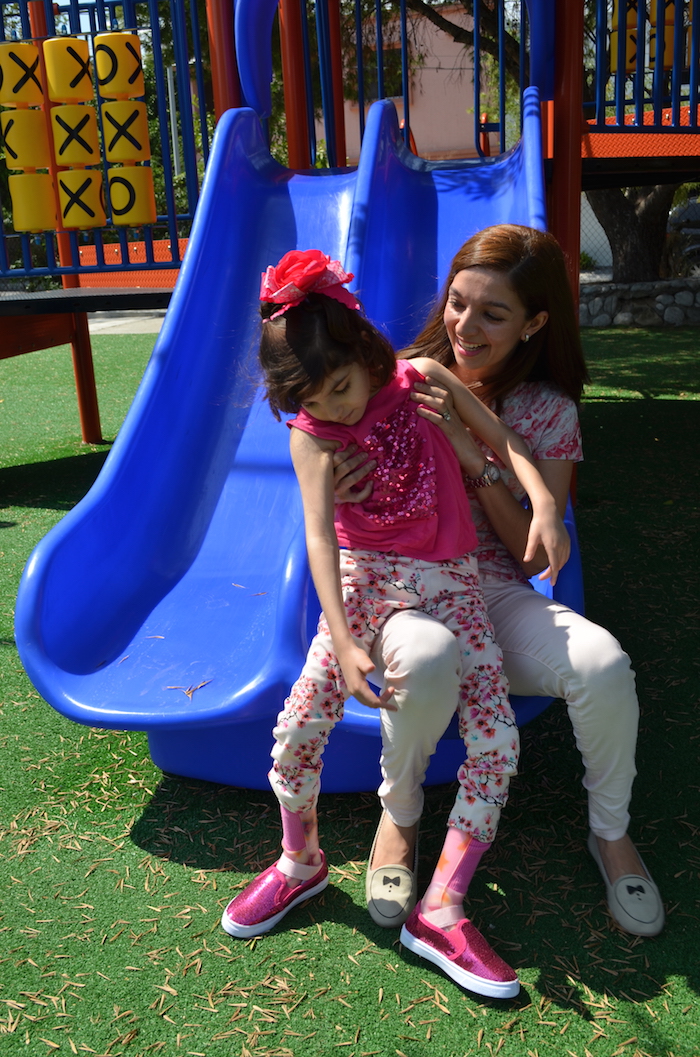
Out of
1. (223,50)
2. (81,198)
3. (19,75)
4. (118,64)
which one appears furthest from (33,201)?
(223,50)

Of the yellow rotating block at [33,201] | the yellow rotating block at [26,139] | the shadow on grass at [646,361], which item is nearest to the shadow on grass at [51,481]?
the yellow rotating block at [33,201]

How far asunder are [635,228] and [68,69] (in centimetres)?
954

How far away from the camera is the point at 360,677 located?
1.80 metres

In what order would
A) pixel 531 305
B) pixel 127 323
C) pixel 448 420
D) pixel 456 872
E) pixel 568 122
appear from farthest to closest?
pixel 127 323, pixel 568 122, pixel 531 305, pixel 448 420, pixel 456 872

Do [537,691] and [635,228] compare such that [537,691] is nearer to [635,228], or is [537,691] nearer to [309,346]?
[309,346]

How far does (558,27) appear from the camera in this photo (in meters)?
4.01

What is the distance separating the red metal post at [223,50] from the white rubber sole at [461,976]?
152 inches

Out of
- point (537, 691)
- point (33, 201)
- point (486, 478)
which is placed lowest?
point (537, 691)

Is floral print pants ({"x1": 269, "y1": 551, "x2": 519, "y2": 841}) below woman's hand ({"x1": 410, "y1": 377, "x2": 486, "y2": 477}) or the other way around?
below

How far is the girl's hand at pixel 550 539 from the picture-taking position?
2.02 m

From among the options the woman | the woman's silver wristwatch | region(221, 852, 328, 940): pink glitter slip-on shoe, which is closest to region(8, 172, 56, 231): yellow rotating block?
the woman

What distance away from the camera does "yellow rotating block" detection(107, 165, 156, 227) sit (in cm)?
509

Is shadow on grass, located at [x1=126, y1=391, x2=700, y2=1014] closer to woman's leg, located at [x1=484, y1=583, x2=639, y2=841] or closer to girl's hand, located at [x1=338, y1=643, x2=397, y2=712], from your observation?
woman's leg, located at [x1=484, y1=583, x2=639, y2=841]

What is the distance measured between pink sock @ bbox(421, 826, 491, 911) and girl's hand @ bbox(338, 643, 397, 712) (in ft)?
1.04
